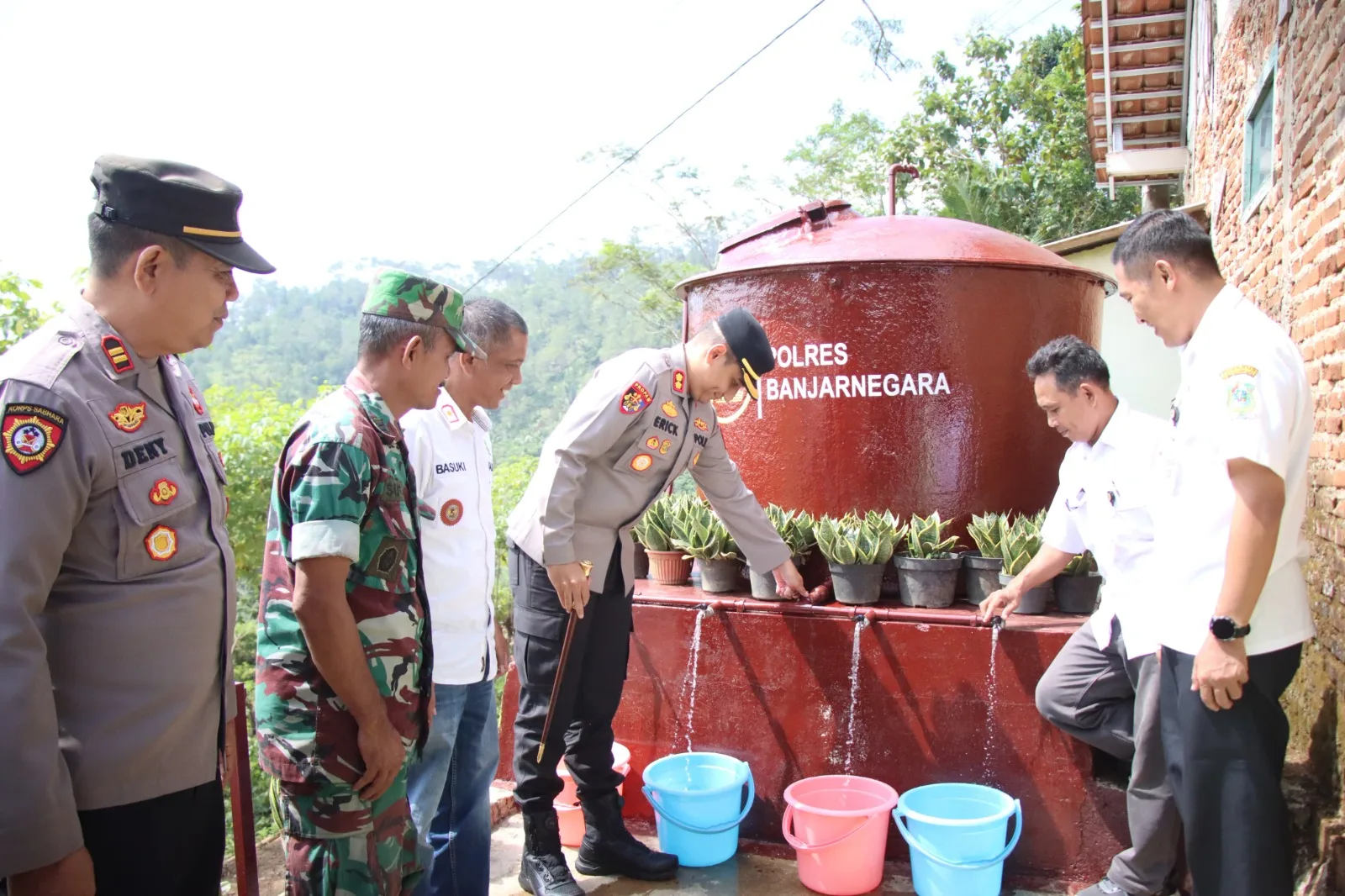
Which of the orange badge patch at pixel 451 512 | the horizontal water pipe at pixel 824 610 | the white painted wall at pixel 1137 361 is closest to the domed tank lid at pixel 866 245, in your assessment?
the horizontal water pipe at pixel 824 610

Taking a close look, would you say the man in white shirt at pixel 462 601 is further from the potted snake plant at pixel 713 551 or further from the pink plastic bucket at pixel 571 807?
the potted snake plant at pixel 713 551

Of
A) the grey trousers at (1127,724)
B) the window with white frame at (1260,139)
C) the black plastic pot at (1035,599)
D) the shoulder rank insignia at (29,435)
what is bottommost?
the grey trousers at (1127,724)

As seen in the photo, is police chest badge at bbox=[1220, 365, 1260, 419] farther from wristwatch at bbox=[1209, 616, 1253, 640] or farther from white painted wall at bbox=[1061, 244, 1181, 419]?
white painted wall at bbox=[1061, 244, 1181, 419]

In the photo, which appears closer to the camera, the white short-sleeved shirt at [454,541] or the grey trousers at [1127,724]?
the white short-sleeved shirt at [454,541]

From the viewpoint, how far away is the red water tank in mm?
4625

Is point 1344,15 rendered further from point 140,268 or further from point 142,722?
point 142,722

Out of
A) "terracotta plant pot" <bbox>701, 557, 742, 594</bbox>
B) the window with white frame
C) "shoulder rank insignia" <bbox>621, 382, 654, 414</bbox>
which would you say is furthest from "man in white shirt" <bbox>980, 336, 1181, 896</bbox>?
the window with white frame

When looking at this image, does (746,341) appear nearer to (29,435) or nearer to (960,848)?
(960,848)

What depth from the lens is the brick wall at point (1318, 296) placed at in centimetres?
330

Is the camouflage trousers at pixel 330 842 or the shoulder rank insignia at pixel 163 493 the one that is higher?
the shoulder rank insignia at pixel 163 493

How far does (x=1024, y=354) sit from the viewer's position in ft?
15.6

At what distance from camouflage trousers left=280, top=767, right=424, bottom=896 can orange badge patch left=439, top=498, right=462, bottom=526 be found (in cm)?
107

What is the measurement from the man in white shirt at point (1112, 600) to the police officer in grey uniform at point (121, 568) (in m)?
2.86

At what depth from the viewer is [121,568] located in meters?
1.72
